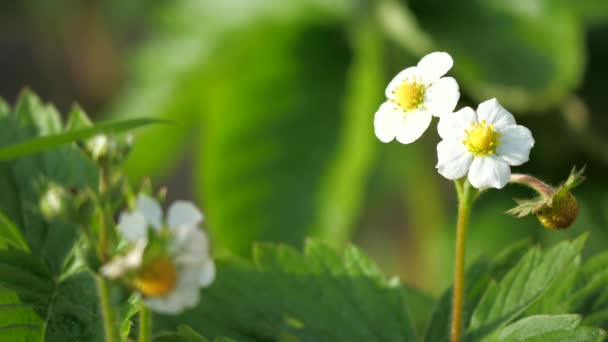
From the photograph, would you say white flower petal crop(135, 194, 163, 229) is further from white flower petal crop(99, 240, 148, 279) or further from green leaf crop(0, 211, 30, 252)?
green leaf crop(0, 211, 30, 252)

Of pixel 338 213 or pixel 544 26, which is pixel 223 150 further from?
pixel 544 26

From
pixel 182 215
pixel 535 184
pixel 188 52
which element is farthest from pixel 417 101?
pixel 188 52

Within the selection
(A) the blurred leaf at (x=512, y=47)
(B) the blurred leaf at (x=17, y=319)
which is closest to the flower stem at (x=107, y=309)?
(B) the blurred leaf at (x=17, y=319)

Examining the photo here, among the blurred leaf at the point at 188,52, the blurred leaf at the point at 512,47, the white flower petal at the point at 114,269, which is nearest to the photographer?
the white flower petal at the point at 114,269

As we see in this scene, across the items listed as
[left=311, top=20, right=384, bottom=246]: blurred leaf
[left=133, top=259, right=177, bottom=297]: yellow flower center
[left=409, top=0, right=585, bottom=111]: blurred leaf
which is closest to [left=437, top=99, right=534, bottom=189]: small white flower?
[left=133, top=259, right=177, bottom=297]: yellow flower center

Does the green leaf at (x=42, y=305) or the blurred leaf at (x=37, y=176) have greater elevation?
the blurred leaf at (x=37, y=176)

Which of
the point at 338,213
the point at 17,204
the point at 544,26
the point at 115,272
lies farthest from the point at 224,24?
the point at 115,272

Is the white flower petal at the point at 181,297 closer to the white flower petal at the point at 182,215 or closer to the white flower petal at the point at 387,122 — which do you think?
the white flower petal at the point at 182,215
